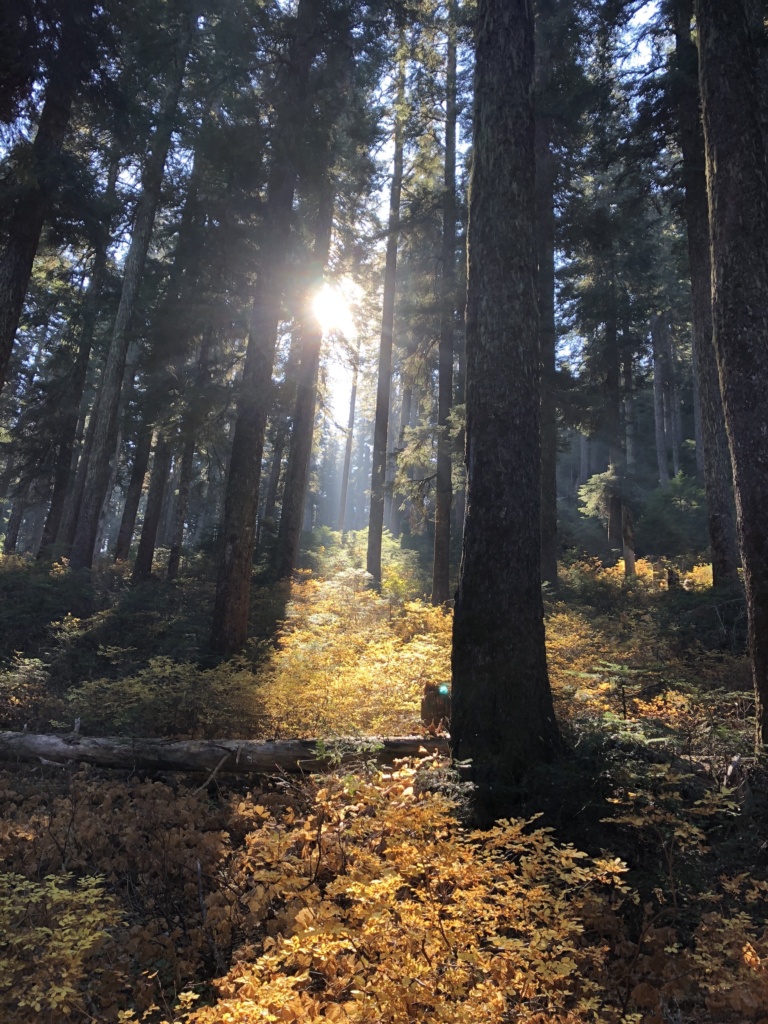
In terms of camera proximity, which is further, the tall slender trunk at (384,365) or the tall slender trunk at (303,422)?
the tall slender trunk at (384,365)

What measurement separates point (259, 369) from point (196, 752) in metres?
7.10

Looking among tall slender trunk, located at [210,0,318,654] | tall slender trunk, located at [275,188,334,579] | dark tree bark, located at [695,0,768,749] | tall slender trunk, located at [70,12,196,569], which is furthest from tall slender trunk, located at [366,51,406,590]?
A: dark tree bark, located at [695,0,768,749]

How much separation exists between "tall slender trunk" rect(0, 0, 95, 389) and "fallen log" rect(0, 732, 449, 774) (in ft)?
21.4

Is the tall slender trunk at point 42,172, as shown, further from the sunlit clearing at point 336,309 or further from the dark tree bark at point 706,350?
the dark tree bark at point 706,350

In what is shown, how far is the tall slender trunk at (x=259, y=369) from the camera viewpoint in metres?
10.6

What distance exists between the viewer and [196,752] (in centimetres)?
601

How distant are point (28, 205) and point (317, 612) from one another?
905 cm

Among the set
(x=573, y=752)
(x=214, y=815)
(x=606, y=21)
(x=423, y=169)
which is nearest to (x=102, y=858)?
(x=214, y=815)

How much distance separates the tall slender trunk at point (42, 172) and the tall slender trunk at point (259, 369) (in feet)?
11.7

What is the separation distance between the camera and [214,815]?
16.8 feet

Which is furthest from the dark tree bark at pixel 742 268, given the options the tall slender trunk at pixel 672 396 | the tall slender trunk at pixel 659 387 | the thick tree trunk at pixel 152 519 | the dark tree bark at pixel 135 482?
the tall slender trunk at pixel 672 396

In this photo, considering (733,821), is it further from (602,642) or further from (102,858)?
(602,642)

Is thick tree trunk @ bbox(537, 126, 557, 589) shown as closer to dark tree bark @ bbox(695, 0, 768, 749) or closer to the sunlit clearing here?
the sunlit clearing

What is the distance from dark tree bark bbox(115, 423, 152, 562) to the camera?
58.6ft
